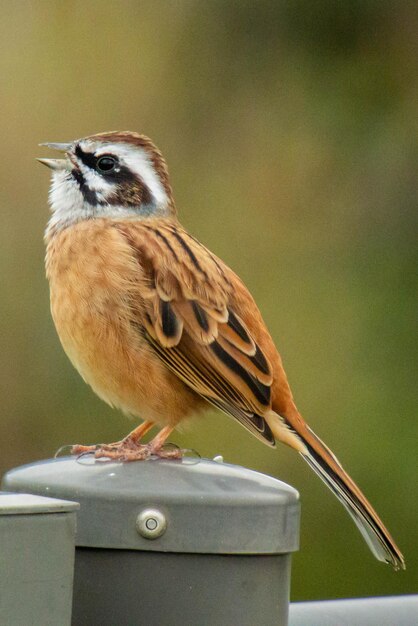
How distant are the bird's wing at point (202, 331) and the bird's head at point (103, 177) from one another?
0.50 metres

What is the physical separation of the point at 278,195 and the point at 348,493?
6.26m

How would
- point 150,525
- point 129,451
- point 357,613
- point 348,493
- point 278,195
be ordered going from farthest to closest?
1. point 278,195
2. point 348,493
3. point 129,451
4. point 357,613
5. point 150,525

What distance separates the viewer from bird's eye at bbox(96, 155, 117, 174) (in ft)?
19.4

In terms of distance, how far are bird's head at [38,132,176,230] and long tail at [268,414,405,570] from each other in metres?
1.20

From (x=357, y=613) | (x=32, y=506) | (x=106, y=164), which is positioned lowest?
(x=357, y=613)

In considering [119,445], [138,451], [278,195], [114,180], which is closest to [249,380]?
[119,445]

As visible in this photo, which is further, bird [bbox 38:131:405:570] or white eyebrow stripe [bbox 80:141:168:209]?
white eyebrow stripe [bbox 80:141:168:209]

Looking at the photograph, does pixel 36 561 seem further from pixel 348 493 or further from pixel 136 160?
pixel 136 160

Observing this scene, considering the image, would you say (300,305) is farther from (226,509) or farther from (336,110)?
(226,509)

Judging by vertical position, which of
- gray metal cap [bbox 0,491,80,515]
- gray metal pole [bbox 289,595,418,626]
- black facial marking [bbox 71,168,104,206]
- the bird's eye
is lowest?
gray metal pole [bbox 289,595,418,626]

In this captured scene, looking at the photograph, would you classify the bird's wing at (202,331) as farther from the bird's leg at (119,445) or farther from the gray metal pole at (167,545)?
the gray metal pole at (167,545)

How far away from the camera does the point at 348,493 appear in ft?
16.1

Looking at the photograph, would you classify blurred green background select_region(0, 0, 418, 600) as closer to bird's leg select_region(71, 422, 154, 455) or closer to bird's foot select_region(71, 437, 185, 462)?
bird's leg select_region(71, 422, 154, 455)

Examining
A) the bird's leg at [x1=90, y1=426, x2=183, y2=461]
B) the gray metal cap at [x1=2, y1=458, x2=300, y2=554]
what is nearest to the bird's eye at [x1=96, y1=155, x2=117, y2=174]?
the bird's leg at [x1=90, y1=426, x2=183, y2=461]
